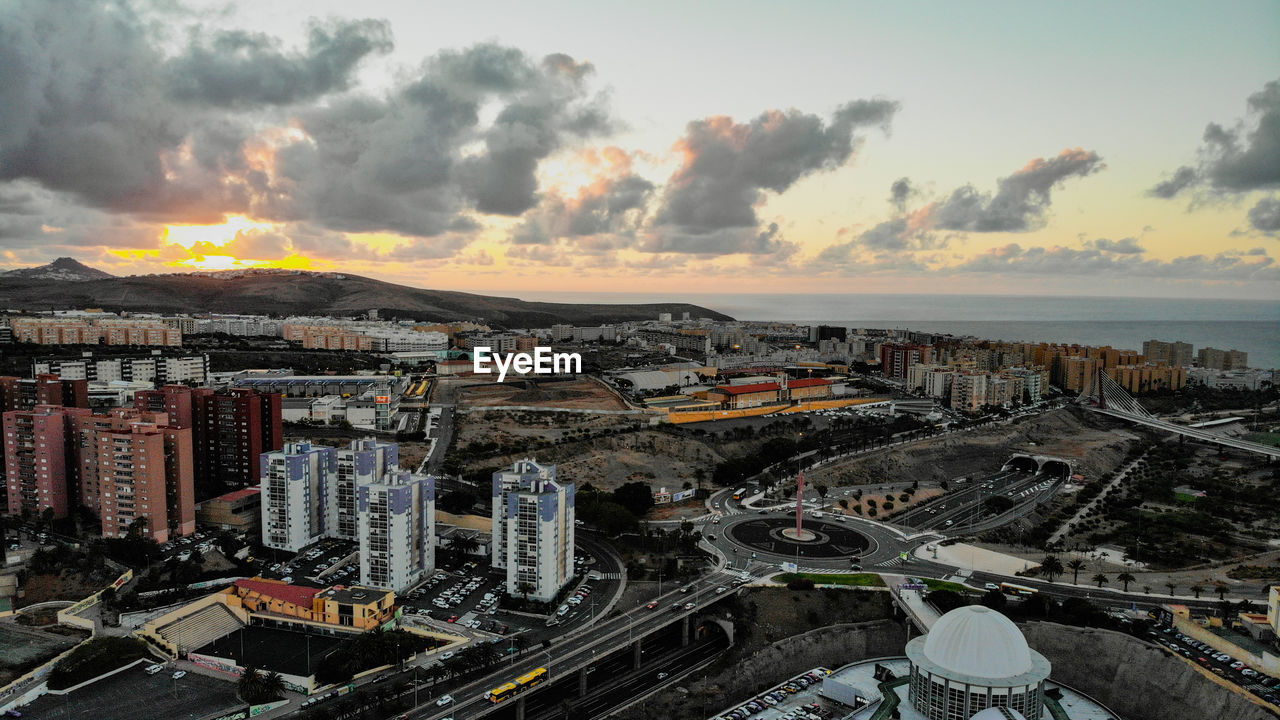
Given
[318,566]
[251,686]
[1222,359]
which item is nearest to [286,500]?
[318,566]

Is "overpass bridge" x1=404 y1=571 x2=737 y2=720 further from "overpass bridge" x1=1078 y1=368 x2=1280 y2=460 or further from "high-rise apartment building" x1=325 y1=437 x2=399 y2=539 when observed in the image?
"overpass bridge" x1=1078 y1=368 x2=1280 y2=460

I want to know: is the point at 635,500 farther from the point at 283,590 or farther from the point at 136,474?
the point at 136,474

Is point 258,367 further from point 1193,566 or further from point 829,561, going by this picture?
point 1193,566

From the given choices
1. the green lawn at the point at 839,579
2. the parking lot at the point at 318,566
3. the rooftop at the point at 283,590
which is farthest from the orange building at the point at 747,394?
the rooftop at the point at 283,590

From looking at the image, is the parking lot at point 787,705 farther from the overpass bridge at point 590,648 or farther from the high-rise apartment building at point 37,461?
the high-rise apartment building at point 37,461

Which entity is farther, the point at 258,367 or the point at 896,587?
the point at 258,367

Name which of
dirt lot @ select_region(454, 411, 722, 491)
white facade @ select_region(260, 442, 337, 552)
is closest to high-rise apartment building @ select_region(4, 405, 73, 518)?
white facade @ select_region(260, 442, 337, 552)

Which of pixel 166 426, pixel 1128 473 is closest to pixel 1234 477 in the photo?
pixel 1128 473
